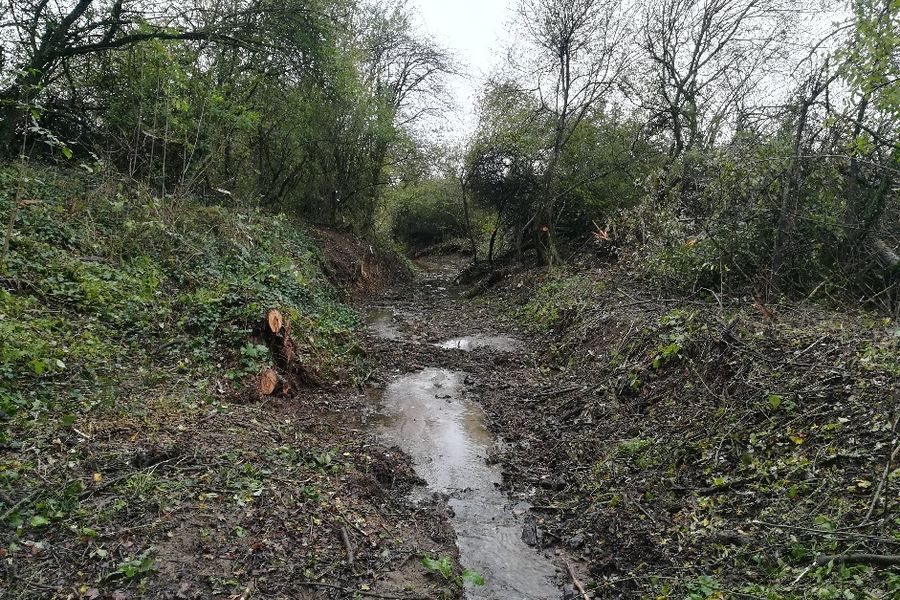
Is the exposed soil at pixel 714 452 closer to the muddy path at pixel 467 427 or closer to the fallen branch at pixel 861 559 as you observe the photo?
the fallen branch at pixel 861 559

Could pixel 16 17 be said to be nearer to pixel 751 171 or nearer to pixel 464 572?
pixel 464 572

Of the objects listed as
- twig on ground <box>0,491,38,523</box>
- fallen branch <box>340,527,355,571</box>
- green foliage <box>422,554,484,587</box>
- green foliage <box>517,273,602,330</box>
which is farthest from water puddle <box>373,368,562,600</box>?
green foliage <box>517,273,602,330</box>

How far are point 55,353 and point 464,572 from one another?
14.5ft

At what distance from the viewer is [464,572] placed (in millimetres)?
3924

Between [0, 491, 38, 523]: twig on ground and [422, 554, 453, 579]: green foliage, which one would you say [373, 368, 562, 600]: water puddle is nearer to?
[422, 554, 453, 579]: green foliage

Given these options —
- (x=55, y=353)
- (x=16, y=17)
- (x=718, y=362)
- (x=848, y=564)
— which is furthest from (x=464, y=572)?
(x=16, y=17)

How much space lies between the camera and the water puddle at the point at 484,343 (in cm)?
1088

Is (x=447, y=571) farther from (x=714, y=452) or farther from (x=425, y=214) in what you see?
(x=425, y=214)

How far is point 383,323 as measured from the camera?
1320 cm

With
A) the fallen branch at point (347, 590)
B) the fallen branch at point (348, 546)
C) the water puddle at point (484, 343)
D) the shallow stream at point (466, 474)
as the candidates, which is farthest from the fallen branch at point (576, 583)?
the water puddle at point (484, 343)

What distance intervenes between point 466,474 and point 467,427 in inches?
49.0

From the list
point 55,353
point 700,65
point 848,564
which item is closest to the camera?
point 848,564

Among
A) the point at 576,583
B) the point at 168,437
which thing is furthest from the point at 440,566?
the point at 168,437

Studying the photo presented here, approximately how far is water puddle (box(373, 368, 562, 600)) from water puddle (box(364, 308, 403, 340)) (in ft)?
8.93
